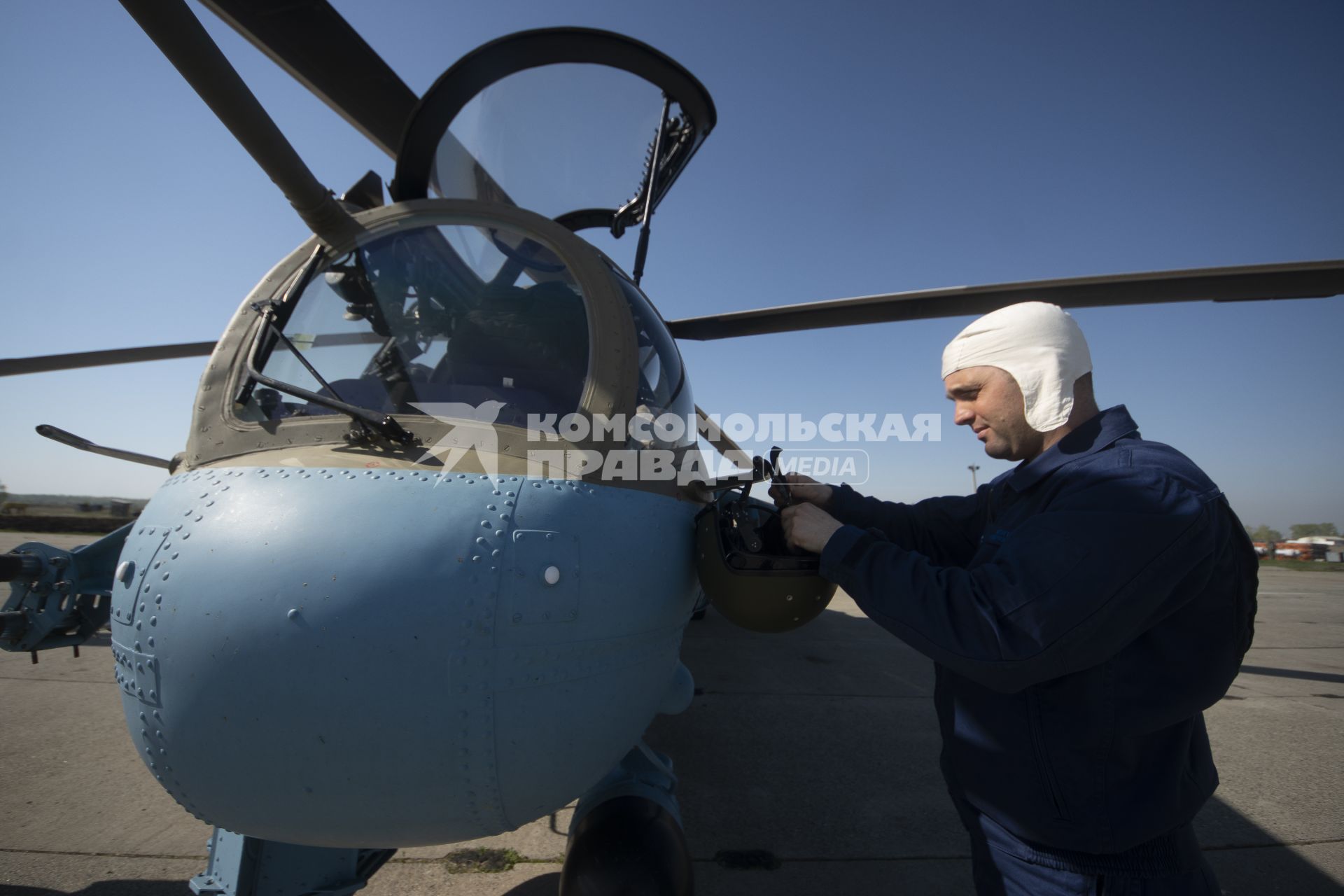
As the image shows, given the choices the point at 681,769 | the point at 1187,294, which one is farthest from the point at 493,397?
the point at 1187,294

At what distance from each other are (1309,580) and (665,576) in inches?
Result: 1060

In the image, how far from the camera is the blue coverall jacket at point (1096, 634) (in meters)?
1.17

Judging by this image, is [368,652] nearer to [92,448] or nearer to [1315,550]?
[92,448]

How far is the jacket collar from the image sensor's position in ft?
4.67

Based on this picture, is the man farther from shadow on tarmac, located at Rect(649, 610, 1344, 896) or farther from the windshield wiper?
shadow on tarmac, located at Rect(649, 610, 1344, 896)

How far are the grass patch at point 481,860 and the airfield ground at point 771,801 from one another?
2 centimetres

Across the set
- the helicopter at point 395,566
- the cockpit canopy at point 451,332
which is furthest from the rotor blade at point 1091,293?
the helicopter at point 395,566

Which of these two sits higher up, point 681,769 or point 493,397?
point 493,397

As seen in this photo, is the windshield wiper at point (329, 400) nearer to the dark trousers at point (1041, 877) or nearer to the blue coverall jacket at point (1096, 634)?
the blue coverall jacket at point (1096, 634)

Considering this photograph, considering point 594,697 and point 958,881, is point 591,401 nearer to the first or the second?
point 594,697

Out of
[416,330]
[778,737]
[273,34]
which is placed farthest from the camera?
[778,737]

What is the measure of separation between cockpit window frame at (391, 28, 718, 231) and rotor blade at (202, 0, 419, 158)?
21cm

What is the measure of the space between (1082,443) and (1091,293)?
7.88 feet

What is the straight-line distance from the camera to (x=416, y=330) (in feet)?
7.71
